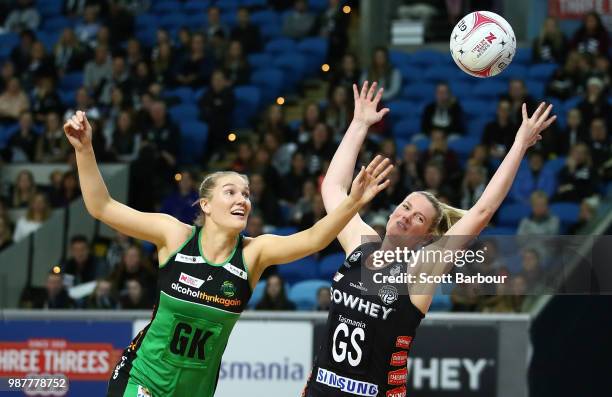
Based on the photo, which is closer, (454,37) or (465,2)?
(454,37)

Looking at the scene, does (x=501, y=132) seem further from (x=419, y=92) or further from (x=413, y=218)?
(x=413, y=218)

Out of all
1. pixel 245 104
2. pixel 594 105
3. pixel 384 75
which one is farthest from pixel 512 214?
pixel 245 104

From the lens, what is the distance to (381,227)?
37.0 feet

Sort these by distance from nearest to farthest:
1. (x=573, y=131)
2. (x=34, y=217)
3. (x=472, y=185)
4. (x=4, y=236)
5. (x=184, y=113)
→ 1. (x=472, y=185)
2. (x=573, y=131)
3. (x=4, y=236)
4. (x=34, y=217)
5. (x=184, y=113)

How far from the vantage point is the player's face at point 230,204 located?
6.49 meters

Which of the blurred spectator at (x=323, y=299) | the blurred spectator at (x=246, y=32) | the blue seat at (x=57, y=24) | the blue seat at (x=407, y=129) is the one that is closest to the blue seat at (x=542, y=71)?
the blue seat at (x=407, y=129)

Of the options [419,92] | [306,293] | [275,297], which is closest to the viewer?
[275,297]

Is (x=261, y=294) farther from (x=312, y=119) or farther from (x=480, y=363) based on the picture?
(x=312, y=119)

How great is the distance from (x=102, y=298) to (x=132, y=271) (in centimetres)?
68

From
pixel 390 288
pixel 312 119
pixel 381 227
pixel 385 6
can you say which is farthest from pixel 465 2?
pixel 390 288

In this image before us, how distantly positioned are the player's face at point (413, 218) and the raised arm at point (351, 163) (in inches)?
12.8

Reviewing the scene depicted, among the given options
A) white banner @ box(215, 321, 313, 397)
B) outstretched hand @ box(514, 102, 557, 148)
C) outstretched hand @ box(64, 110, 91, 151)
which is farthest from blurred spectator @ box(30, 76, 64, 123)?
outstretched hand @ box(514, 102, 557, 148)

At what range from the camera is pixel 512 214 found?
13203mm

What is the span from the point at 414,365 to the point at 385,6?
9898 mm
